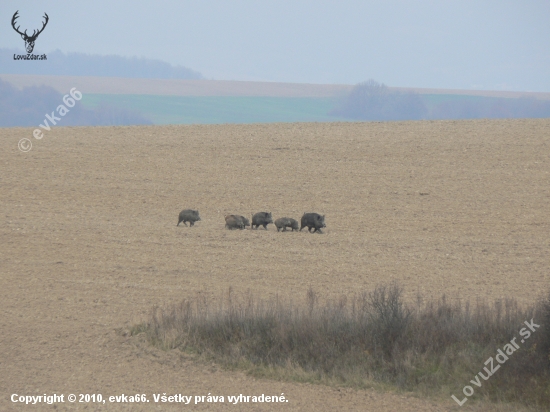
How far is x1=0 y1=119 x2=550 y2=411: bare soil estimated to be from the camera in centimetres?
935

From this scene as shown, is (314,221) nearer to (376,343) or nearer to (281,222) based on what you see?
(281,222)

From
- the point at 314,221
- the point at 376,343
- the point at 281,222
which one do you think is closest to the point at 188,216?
the point at 281,222

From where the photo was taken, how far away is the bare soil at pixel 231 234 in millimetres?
9352

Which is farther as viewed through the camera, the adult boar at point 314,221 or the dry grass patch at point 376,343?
the adult boar at point 314,221

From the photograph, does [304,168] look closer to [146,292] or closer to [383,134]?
[383,134]

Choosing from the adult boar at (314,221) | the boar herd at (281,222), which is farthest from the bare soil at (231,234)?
the adult boar at (314,221)

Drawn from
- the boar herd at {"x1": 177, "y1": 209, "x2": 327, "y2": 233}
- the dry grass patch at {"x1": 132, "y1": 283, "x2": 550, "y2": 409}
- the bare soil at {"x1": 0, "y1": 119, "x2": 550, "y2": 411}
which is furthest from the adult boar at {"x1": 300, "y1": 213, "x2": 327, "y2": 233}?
the dry grass patch at {"x1": 132, "y1": 283, "x2": 550, "y2": 409}

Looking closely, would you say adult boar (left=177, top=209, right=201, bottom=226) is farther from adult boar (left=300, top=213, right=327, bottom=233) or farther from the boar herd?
adult boar (left=300, top=213, right=327, bottom=233)

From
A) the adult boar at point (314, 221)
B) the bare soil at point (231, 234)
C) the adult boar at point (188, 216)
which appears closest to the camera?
the bare soil at point (231, 234)

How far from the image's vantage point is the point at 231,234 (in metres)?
17.3

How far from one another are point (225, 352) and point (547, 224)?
13005 mm

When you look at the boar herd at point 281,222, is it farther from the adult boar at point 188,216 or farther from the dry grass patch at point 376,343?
the dry grass patch at point 376,343

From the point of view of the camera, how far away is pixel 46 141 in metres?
33.1

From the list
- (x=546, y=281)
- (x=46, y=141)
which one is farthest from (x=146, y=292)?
(x=46, y=141)
